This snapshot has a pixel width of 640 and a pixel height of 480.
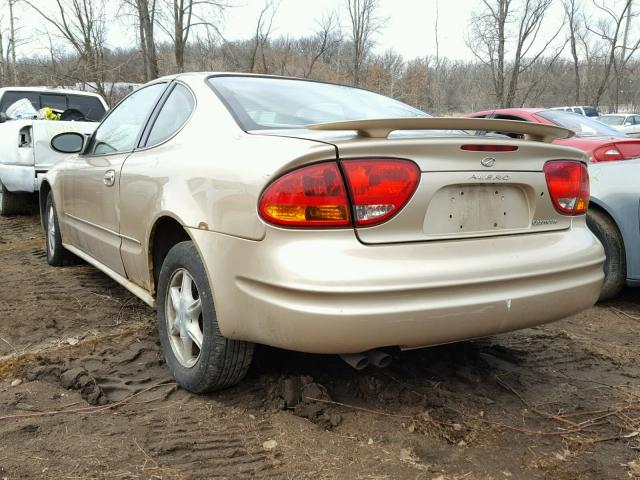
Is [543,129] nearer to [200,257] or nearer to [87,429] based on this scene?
[200,257]

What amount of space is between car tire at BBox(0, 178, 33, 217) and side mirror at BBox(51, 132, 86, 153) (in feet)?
11.7

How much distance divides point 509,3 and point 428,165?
62.0 ft

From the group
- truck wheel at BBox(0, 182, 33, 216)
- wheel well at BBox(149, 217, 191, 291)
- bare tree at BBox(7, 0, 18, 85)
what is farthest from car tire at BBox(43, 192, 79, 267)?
bare tree at BBox(7, 0, 18, 85)

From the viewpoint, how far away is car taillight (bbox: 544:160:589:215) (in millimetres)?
2334

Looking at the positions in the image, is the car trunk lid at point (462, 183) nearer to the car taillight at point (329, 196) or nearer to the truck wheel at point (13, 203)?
the car taillight at point (329, 196)

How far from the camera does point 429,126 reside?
6.73 ft

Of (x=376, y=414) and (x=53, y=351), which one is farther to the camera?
Answer: (x=53, y=351)

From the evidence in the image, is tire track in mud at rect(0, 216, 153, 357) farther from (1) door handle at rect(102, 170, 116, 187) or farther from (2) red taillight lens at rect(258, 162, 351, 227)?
(2) red taillight lens at rect(258, 162, 351, 227)

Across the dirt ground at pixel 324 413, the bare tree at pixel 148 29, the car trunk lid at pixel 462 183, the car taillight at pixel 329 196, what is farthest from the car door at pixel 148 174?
the bare tree at pixel 148 29

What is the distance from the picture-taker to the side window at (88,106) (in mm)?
8359

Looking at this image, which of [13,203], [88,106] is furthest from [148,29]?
[13,203]

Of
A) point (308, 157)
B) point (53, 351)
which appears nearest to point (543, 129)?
point (308, 157)

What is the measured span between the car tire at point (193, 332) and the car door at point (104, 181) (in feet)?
2.34

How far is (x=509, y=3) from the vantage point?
18312mm
